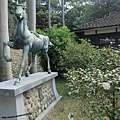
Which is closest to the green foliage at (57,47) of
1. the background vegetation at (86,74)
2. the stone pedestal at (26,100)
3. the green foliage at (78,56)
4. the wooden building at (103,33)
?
the background vegetation at (86,74)

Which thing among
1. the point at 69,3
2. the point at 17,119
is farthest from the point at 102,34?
the point at 69,3

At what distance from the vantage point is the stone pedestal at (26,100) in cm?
326

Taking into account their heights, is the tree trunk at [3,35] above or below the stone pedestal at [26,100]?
above

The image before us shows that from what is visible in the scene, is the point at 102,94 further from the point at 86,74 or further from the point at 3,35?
the point at 3,35

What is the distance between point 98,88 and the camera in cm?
231

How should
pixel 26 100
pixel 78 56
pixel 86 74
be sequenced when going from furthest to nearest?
pixel 78 56
pixel 26 100
pixel 86 74

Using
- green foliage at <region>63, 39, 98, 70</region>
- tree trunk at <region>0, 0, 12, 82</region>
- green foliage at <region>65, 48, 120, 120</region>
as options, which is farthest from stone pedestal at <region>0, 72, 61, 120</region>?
green foliage at <region>63, 39, 98, 70</region>

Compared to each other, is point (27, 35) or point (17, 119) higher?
point (27, 35)

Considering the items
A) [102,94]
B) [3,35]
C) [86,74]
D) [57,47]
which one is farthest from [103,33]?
[102,94]

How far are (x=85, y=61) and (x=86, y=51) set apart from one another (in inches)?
18.5

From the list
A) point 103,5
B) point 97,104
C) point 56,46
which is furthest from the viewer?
point 103,5

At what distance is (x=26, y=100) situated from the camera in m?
3.75

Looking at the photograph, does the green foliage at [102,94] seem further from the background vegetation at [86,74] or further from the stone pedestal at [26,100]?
the stone pedestal at [26,100]

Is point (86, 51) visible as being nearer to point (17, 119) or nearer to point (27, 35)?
point (27, 35)
